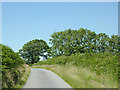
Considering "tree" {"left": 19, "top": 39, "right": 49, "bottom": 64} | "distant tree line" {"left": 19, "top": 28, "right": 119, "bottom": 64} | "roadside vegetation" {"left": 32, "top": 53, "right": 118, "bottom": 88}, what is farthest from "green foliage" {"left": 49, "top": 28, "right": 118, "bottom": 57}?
"roadside vegetation" {"left": 32, "top": 53, "right": 118, "bottom": 88}

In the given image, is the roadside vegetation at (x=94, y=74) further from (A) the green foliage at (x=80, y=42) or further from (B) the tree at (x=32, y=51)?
(B) the tree at (x=32, y=51)

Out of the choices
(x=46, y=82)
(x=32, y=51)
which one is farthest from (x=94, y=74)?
(x=32, y=51)

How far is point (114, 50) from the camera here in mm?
57812

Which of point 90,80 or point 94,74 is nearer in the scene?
point 90,80

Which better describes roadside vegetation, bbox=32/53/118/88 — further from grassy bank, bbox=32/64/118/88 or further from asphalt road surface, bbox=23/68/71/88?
asphalt road surface, bbox=23/68/71/88

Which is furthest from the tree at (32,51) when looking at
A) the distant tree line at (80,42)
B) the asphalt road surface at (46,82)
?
the asphalt road surface at (46,82)

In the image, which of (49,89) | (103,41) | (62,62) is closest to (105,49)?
(103,41)

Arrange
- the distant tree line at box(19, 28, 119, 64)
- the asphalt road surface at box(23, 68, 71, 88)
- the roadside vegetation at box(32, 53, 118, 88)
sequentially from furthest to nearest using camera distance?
the distant tree line at box(19, 28, 119, 64), the asphalt road surface at box(23, 68, 71, 88), the roadside vegetation at box(32, 53, 118, 88)

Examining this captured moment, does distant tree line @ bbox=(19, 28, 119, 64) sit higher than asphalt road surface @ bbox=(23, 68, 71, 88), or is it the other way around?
distant tree line @ bbox=(19, 28, 119, 64)

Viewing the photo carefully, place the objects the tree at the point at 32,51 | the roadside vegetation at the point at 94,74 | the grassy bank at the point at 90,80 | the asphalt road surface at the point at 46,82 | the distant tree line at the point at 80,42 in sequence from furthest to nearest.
Answer: the tree at the point at 32,51 < the distant tree line at the point at 80,42 < the asphalt road surface at the point at 46,82 < the roadside vegetation at the point at 94,74 < the grassy bank at the point at 90,80

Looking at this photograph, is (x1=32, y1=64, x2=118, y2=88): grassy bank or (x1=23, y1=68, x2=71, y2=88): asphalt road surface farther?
(x1=23, y1=68, x2=71, y2=88): asphalt road surface

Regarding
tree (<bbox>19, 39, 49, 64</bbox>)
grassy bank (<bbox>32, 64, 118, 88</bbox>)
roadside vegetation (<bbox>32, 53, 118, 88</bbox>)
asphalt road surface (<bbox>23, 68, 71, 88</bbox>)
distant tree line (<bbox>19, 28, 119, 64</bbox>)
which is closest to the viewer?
grassy bank (<bbox>32, 64, 118, 88</bbox>)

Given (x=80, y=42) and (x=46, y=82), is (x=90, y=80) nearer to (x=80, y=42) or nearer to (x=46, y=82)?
(x=46, y=82)

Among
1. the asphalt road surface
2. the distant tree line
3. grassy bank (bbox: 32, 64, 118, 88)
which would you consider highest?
the distant tree line
